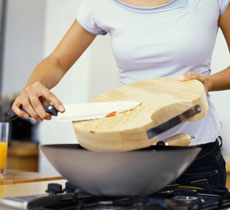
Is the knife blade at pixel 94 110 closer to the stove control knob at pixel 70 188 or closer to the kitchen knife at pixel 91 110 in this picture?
the kitchen knife at pixel 91 110

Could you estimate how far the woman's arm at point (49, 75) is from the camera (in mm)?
846

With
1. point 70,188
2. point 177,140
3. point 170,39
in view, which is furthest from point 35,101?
point 170,39

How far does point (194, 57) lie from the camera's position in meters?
1.06

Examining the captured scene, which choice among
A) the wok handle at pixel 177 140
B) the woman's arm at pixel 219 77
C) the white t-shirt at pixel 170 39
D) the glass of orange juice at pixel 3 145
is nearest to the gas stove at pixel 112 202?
the wok handle at pixel 177 140

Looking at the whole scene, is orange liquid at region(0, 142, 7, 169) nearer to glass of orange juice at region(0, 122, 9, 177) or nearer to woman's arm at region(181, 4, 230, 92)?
glass of orange juice at region(0, 122, 9, 177)

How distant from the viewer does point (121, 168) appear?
62cm

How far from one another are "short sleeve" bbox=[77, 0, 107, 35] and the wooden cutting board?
371 mm

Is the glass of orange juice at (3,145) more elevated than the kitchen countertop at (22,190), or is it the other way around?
the glass of orange juice at (3,145)

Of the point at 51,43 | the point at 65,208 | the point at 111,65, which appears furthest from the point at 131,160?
the point at 51,43

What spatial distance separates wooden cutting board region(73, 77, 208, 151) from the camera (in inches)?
26.0

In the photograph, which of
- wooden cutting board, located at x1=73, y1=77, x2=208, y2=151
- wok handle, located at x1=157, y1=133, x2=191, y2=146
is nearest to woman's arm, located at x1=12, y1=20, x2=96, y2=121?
wooden cutting board, located at x1=73, y1=77, x2=208, y2=151

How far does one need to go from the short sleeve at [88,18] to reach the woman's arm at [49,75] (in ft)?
0.06

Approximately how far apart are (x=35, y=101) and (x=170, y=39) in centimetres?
40

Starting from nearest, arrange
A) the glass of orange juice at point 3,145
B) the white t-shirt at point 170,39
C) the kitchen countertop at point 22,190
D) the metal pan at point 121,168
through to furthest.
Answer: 1. the metal pan at point 121,168
2. the kitchen countertop at point 22,190
3. the white t-shirt at point 170,39
4. the glass of orange juice at point 3,145
